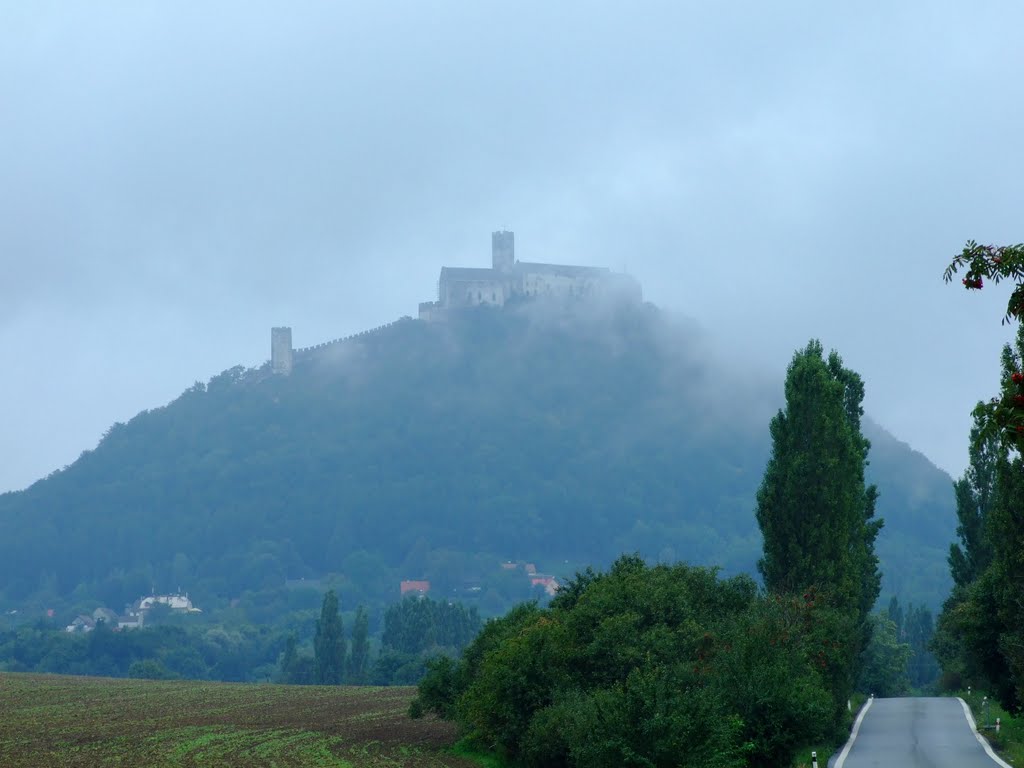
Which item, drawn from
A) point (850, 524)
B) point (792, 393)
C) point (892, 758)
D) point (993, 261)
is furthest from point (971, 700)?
point (993, 261)

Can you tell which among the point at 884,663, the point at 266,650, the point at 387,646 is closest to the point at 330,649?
the point at 387,646

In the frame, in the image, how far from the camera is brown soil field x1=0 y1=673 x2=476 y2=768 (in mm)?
38250

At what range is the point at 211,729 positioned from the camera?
49.5 meters

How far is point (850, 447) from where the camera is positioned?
43594mm

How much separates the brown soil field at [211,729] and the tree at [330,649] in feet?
105

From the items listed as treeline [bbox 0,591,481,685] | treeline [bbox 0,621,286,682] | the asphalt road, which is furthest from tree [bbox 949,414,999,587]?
treeline [bbox 0,621,286,682]

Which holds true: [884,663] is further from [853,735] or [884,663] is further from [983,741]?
[983,741]

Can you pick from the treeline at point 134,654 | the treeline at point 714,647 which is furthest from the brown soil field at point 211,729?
the treeline at point 134,654

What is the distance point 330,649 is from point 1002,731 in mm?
78761

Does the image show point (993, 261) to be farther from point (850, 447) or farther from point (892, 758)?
point (850, 447)

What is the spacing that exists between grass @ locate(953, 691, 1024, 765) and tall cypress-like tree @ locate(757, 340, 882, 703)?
4377 millimetres

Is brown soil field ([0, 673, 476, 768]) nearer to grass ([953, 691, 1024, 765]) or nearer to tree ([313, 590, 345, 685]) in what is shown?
grass ([953, 691, 1024, 765])

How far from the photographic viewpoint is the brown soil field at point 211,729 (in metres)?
38.2

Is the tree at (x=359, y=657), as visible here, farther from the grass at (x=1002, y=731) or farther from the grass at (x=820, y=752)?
the grass at (x=820, y=752)
